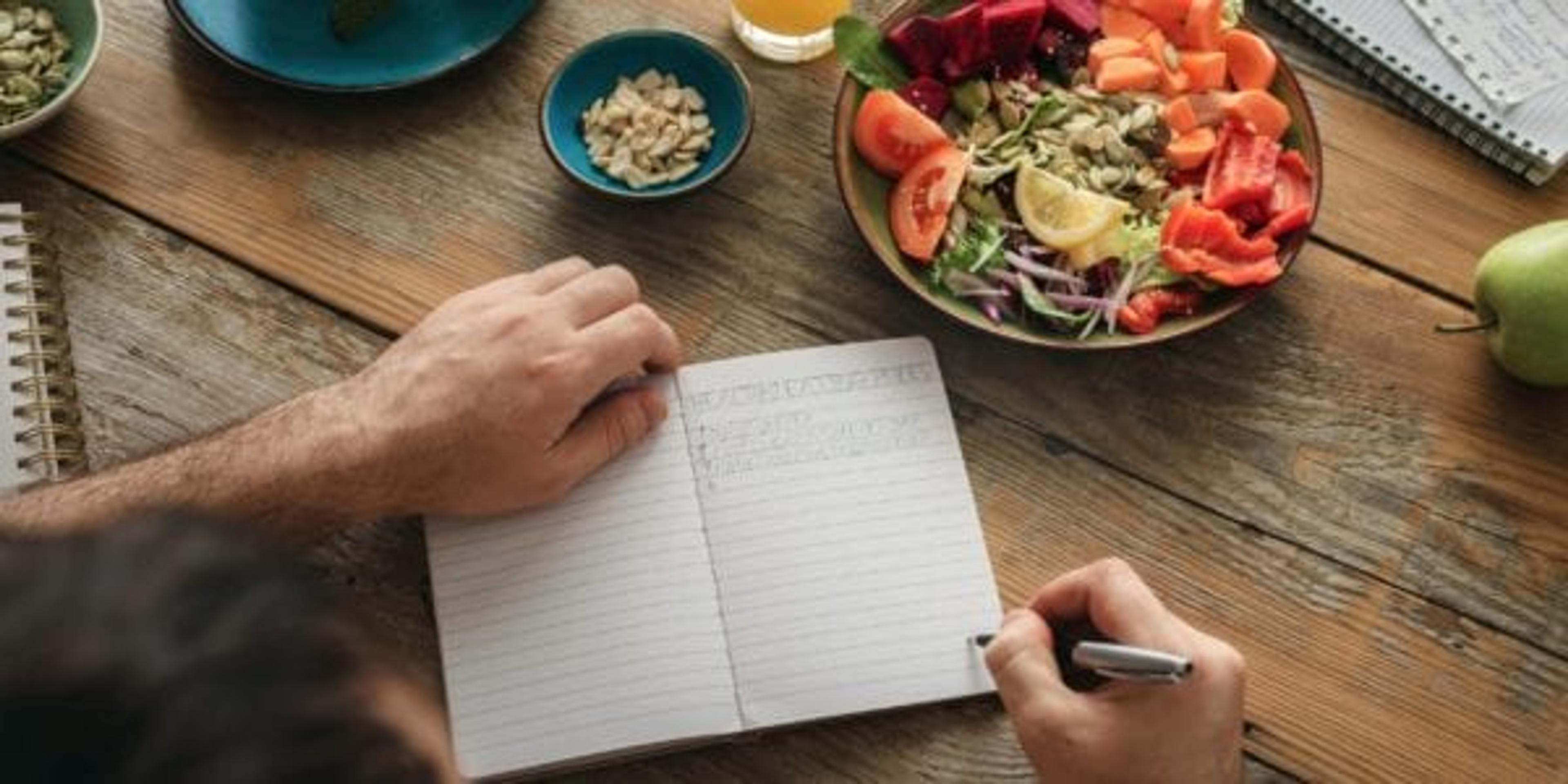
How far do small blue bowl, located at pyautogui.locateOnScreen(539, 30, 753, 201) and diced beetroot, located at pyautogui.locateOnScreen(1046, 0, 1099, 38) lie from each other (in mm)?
265

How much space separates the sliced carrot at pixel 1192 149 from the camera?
128 cm

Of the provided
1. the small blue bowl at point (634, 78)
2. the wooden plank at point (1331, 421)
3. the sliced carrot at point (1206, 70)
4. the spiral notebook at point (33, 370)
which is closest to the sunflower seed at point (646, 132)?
the small blue bowl at point (634, 78)

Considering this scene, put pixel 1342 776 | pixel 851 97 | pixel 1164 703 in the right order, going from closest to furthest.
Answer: pixel 1164 703, pixel 1342 776, pixel 851 97

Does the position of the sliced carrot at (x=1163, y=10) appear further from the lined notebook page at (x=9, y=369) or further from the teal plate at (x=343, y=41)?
the lined notebook page at (x=9, y=369)

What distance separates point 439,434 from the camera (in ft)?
3.73

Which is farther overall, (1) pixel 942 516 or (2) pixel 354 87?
(2) pixel 354 87

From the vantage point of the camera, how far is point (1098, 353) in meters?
1.28

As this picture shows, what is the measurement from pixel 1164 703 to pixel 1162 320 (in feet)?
1.09

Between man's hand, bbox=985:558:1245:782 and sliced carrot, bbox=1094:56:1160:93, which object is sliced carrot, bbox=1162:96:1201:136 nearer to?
sliced carrot, bbox=1094:56:1160:93

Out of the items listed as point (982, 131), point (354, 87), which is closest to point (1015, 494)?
point (982, 131)

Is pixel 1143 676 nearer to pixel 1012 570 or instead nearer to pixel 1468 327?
pixel 1012 570

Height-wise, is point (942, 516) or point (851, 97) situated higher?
point (851, 97)

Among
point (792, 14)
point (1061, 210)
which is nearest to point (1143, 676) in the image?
point (1061, 210)

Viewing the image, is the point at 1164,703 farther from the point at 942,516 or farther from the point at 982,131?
the point at 982,131
